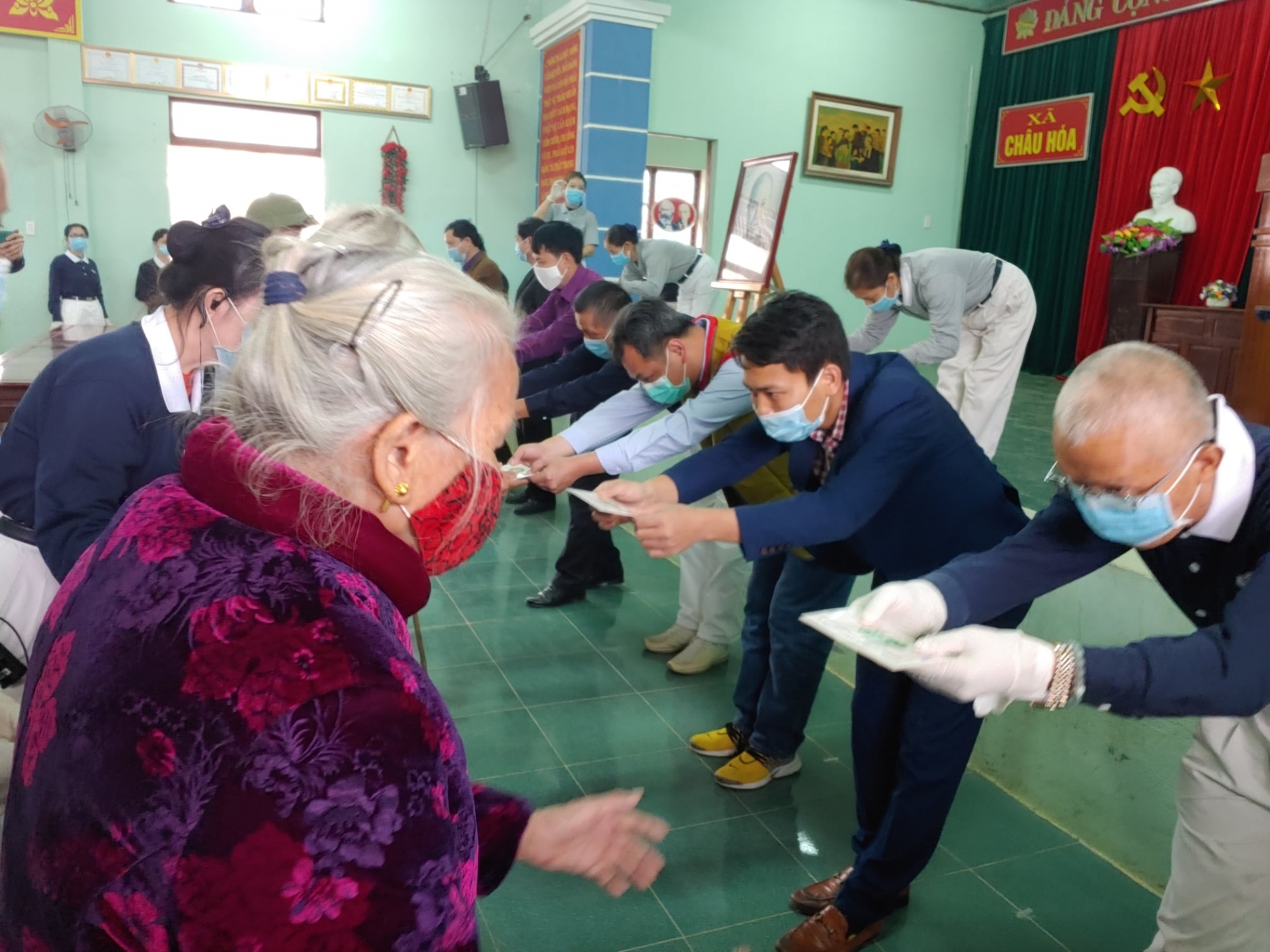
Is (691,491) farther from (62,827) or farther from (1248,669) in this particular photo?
(62,827)

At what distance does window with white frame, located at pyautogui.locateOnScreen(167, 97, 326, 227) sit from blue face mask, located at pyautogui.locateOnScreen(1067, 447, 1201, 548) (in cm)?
A: 855

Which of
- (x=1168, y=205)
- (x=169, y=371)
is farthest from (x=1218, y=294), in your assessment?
(x=169, y=371)

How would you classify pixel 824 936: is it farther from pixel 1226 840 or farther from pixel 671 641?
pixel 671 641

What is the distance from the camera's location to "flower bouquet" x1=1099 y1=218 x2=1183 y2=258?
782cm

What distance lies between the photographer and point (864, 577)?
3473 mm

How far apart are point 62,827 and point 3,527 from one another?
1.32 meters

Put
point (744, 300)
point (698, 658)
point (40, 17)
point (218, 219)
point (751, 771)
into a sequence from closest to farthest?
point (218, 219)
point (751, 771)
point (698, 658)
point (744, 300)
point (40, 17)

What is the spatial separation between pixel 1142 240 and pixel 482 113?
5.99 m

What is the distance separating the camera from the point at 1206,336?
6.48m

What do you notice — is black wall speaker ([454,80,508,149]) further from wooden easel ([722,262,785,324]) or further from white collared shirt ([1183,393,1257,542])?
white collared shirt ([1183,393,1257,542])

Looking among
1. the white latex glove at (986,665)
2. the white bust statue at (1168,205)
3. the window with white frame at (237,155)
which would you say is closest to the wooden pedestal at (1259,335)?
the white latex glove at (986,665)

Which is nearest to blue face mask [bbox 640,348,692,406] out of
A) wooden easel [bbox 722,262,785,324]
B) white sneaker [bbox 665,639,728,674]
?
white sneaker [bbox 665,639,728,674]

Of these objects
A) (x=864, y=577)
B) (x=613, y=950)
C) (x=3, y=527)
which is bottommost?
(x=613, y=950)

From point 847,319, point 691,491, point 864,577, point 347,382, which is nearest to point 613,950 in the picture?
point 691,491
